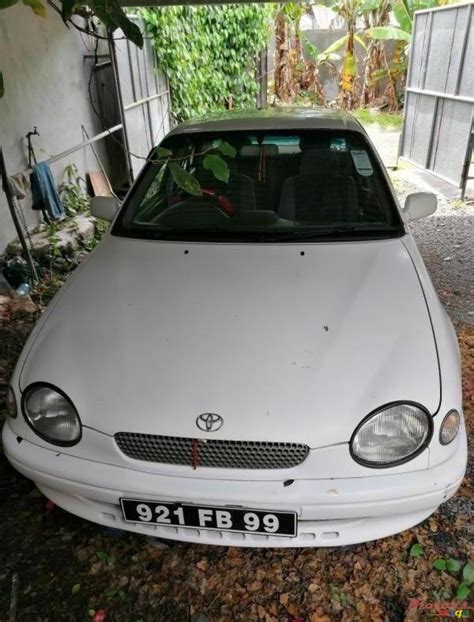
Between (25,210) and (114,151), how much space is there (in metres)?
2.90

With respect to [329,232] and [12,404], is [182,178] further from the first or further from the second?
[12,404]

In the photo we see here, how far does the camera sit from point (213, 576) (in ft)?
5.96

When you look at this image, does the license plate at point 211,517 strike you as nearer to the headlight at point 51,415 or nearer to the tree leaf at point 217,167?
the headlight at point 51,415

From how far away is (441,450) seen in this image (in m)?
1.51

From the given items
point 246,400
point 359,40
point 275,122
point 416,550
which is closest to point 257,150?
point 275,122

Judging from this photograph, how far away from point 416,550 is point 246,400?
99 centimetres

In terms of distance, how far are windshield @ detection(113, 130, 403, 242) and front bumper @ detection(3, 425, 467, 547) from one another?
117 centimetres

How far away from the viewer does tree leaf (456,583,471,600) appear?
1.69 meters

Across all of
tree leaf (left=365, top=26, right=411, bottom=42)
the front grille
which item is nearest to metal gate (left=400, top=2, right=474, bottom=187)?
tree leaf (left=365, top=26, right=411, bottom=42)

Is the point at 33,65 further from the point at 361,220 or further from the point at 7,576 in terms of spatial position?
the point at 7,576

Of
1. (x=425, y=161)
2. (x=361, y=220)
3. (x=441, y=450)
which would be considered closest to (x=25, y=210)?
(x=361, y=220)

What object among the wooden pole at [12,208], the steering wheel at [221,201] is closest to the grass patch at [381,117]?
the wooden pole at [12,208]

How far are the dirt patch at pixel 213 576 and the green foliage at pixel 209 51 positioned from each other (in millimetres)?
7821

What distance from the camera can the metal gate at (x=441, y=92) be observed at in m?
5.96
